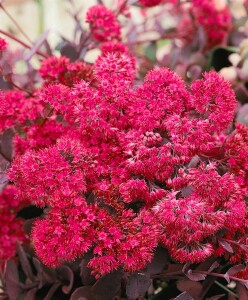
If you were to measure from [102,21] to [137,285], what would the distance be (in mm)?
318

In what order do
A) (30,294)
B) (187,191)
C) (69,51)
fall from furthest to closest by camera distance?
(69,51) < (30,294) < (187,191)

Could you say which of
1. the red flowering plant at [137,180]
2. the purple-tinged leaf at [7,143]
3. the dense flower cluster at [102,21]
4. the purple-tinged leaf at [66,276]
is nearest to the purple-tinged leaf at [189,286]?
the red flowering plant at [137,180]

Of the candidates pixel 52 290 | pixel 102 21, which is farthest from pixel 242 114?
pixel 52 290

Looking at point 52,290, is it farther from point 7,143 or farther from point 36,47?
point 36,47

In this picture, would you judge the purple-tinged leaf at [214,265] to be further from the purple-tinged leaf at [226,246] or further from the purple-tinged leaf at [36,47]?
A: the purple-tinged leaf at [36,47]

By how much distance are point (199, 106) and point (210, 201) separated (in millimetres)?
85

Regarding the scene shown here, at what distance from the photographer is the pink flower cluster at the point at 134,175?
17.7 inches

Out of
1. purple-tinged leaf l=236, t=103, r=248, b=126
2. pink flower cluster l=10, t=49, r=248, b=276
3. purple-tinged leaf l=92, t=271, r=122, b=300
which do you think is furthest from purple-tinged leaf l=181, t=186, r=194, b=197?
purple-tinged leaf l=236, t=103, r=248, b=126

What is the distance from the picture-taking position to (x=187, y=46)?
87 centimetres

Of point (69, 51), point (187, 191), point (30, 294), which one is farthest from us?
point (69, 51)

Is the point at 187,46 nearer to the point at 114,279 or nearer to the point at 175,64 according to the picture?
the point at 175,64

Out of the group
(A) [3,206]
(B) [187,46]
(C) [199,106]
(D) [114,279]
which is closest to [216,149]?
(C) [199,106]

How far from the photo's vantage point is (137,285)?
19.4 inches

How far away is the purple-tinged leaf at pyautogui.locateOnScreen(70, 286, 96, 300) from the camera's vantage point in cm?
51
